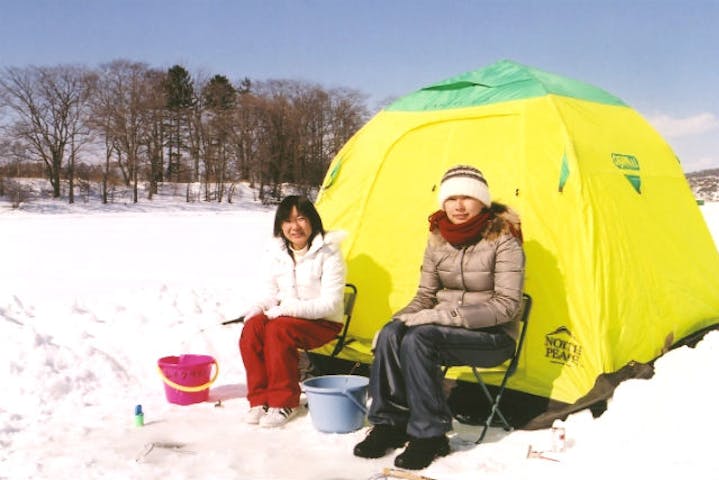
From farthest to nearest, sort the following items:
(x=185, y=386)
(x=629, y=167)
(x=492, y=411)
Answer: (x=629, y=167)
(x=185, y=386)
(x=492, y=411)

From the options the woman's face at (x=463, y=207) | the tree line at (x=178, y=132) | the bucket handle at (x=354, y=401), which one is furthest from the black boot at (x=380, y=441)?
the tree line at (x=178, y=132)

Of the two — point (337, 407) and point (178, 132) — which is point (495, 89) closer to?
point (337, 407)

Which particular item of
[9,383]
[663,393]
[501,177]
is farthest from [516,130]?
[9,383]

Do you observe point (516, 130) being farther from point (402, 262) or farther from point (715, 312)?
point (715, 312)

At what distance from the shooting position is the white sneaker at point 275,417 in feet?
14.2

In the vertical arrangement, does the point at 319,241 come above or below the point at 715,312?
above

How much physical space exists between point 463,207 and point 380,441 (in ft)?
4.66

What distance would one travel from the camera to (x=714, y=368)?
4797 mm

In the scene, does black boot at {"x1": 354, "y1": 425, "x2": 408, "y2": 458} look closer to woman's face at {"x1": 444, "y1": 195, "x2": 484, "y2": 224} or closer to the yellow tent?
the yellow tent

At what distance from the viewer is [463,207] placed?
4.22 meters

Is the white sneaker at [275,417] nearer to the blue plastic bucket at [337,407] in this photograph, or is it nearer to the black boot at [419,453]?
the blue plastic bucket at [337,407]

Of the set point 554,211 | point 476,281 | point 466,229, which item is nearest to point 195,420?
point 476,281

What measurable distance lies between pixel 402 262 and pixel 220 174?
2985cm

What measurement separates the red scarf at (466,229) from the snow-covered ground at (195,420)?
115cm
